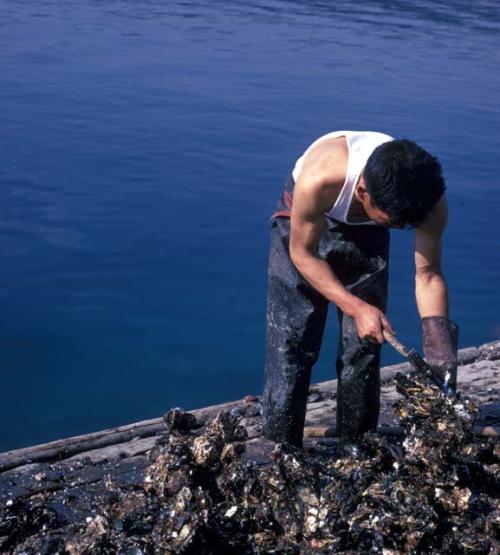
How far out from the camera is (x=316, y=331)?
4.49 m

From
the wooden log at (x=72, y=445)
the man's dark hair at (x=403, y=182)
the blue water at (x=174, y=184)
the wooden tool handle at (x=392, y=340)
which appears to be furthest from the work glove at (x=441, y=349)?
the blue water at (x=174, y=184)

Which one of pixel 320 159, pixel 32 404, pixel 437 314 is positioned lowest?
pixel 32 404

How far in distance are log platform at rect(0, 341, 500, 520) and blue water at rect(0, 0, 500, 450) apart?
2653 mm

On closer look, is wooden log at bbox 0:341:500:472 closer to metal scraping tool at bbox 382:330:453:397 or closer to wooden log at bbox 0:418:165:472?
wooden log at bbox 0:418:165:472

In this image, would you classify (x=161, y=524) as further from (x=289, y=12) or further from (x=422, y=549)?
(x=289, y=12)

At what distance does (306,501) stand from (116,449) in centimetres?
125

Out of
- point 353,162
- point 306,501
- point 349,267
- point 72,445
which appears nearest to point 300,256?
point 349,267

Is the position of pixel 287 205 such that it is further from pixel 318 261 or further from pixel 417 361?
pixel 417 361

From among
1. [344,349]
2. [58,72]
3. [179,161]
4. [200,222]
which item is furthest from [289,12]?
[344,349]

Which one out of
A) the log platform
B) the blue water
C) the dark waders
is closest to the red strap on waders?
the dark waders

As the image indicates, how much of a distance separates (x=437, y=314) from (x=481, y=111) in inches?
489

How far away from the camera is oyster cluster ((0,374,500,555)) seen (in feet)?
11.7

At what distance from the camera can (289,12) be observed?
23.7 meters

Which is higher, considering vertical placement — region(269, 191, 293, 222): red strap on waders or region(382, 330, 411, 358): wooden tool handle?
region(269, 191, 293, 222): red strap on waders
